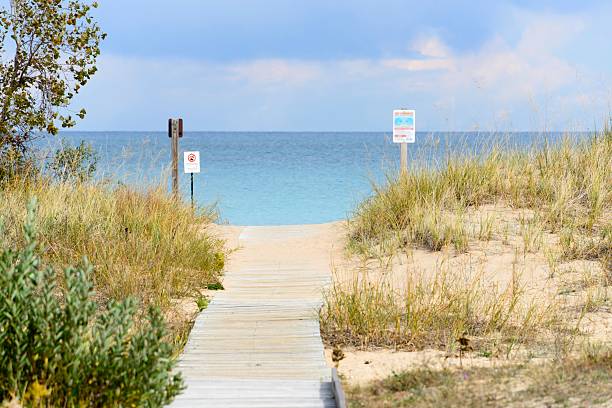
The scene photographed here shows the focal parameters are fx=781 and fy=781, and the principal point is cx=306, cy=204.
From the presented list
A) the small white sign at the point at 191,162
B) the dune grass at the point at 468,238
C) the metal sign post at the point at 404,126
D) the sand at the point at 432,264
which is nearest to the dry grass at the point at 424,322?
the dune grass at the point at 468,238

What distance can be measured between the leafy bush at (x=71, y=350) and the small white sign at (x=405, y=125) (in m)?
8.61

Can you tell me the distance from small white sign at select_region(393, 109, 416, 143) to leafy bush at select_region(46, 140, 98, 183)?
490 cm

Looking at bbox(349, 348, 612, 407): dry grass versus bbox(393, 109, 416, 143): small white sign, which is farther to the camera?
bbox(393, 109, 416, 143): small white sign

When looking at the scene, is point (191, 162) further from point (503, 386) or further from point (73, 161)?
point (503, 386)

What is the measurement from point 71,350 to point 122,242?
13.1 ft

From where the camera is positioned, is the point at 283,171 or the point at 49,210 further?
the point at 283,171

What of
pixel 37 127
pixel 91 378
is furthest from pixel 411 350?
pixel 37 127

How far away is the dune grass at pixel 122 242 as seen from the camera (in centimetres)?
719

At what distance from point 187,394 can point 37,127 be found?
8.47 meters

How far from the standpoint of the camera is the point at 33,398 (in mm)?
3924

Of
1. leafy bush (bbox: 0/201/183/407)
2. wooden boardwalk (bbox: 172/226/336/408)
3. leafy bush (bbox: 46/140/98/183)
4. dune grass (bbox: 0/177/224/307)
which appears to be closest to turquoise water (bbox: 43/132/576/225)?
leafy bush (bbox: 46/140/98/183)

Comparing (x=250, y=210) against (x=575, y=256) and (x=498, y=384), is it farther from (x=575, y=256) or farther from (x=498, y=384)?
(x=498, y=384)

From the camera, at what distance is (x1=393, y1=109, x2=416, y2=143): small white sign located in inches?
477

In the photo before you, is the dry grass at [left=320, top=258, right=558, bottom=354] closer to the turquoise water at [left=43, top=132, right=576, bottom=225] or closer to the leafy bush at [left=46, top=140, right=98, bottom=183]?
the turquoise water at [left=43, top=132, right=576, bottom=225]
